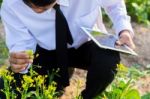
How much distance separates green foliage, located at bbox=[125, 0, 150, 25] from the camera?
16.8ft

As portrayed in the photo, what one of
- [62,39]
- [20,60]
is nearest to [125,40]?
[62,39]

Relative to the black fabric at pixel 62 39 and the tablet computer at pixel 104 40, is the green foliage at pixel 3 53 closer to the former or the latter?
the black fabric at pixel 62 39

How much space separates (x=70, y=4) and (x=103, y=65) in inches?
15.8

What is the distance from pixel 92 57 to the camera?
3.28 m

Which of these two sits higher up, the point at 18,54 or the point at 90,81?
the point at 18,54

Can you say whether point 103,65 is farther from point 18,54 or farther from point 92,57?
point 18,54

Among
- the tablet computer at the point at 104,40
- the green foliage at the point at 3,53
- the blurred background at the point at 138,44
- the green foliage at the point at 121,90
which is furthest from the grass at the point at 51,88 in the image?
the green foliage at the point at 3,53

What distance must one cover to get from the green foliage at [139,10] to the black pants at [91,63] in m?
1.75

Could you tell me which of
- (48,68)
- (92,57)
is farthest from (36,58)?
(92,57)

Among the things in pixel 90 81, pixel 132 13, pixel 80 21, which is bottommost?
pixel 132 13

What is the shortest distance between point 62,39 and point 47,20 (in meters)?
0.14

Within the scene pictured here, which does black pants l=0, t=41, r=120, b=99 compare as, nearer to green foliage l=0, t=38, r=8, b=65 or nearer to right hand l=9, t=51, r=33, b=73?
right hand l=9, t=51, r=33, b=73

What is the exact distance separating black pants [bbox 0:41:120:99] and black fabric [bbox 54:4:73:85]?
0.25 feet

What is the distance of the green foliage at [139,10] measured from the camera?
201 inches
